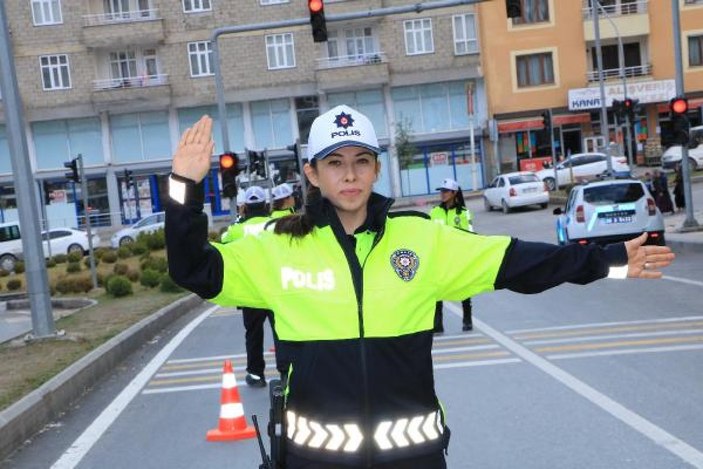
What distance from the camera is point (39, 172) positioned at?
51.2m

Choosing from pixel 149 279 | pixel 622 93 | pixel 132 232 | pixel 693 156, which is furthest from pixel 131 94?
pixel 149 279

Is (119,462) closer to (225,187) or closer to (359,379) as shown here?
(359,379)

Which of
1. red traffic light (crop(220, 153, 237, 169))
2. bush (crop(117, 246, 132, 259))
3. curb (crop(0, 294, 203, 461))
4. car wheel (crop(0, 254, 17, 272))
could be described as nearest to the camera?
curb (crop(0, 294, 203, 461))

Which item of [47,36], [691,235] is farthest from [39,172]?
[691,235]

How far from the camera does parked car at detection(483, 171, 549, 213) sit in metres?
37.4

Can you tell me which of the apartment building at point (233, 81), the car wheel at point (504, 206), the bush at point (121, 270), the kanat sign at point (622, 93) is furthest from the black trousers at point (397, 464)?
the kanat sign at point (622, 93)

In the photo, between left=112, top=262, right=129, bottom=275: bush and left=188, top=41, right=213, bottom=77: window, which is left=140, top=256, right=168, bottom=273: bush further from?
left=188, top=41, right=213, bottom=77: window

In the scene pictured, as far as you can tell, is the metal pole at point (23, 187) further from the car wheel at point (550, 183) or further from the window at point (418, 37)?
the window at point (418, 37)

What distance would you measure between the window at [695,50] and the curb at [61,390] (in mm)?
43908

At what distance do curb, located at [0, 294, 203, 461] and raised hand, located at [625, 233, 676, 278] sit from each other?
17.3ft

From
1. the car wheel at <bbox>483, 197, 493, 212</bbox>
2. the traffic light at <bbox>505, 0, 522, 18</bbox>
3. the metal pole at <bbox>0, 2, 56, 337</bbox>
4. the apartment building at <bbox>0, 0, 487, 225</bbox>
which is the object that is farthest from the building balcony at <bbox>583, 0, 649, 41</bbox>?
the metal pole at <bbox>0, 2, 56, 337</bbox>

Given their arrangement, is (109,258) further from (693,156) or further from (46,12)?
(693,156)

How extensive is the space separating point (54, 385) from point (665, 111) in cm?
4735

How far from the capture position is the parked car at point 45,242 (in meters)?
39.2
